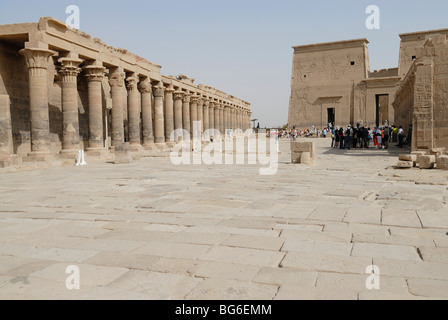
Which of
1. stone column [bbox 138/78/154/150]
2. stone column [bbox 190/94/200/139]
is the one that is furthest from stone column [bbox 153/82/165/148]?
stone column [bbox 190/94/200/139]

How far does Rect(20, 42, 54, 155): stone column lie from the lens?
12.7 m

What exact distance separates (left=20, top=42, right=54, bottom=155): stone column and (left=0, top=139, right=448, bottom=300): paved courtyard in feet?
19.5

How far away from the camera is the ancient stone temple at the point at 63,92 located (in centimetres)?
1284

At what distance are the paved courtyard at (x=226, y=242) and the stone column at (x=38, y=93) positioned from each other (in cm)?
595

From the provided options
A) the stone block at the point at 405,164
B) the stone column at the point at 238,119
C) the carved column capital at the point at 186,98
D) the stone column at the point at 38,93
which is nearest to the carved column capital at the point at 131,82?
the stone column at the point at 38,93

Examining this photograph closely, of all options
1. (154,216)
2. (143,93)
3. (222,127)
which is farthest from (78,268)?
(222,127)

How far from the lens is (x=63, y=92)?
47.5 ft

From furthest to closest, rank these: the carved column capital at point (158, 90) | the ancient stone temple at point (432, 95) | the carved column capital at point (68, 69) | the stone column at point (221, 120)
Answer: the stone column at point (221, 120) < the carved column capital at point (158, 90) < the carved column capital at point (68, 69) < the ancient stone temple at point (432, 95)

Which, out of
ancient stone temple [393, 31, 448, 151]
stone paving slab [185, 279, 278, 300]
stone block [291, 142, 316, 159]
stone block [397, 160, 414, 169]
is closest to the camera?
stone paving slab [185, 279, 278, 300]

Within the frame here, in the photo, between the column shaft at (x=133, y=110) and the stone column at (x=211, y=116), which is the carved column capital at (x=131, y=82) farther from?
the stone column at (x=211, y=116)

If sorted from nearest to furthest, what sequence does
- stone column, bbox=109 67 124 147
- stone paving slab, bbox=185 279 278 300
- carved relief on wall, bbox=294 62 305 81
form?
stone paving slab, bbox=185 279 278 300 < stone column, bbox=109 67 124 147 < carved relief on wall, bbox=294 62 305 81

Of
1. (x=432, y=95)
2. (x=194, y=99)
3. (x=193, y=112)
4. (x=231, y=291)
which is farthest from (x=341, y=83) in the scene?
(x=231, y=291)

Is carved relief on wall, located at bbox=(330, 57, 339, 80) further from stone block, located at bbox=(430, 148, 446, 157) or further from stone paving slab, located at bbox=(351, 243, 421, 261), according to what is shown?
stone paving slab, located at bbox=(351, 243, 421, 261)
